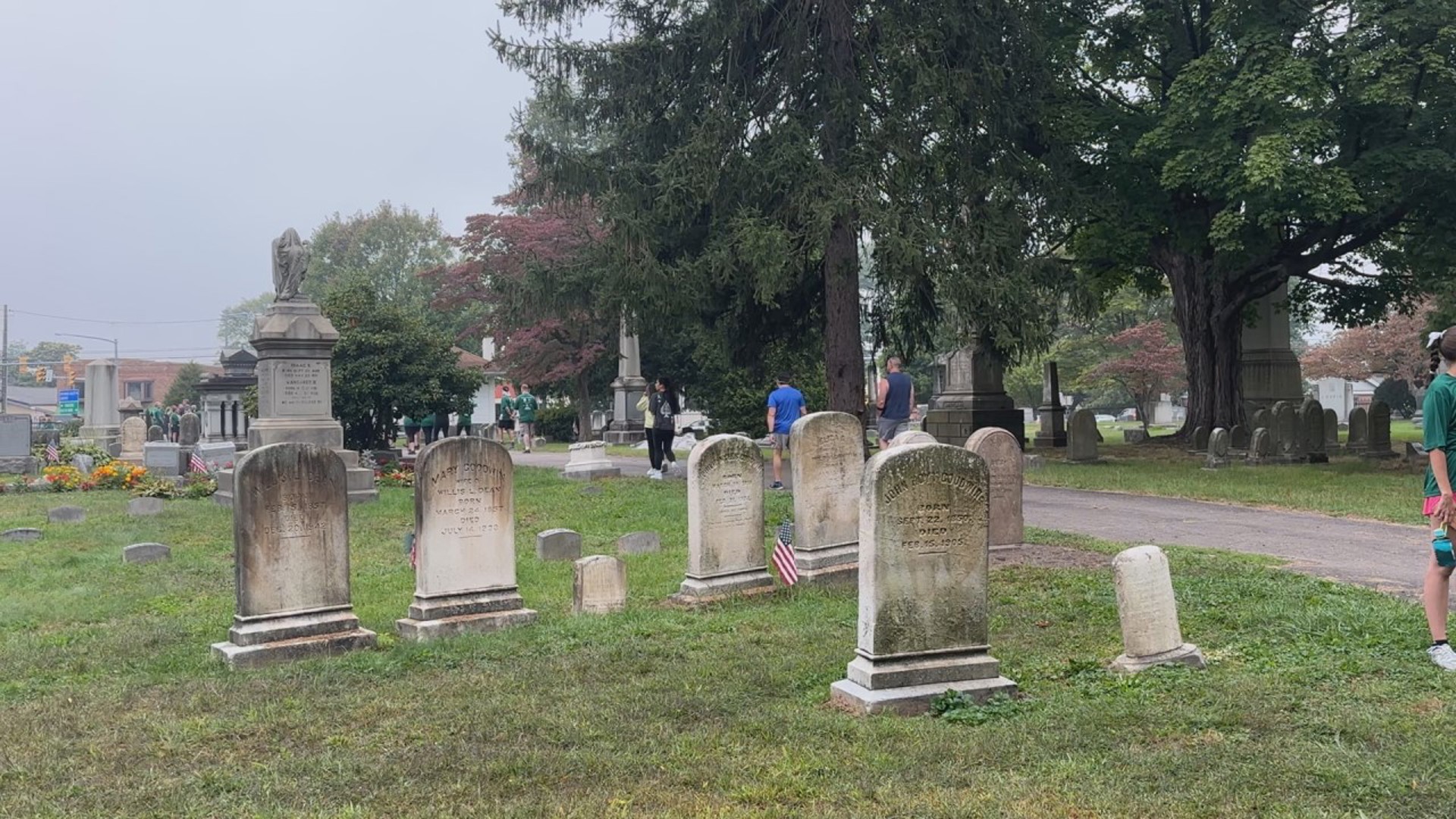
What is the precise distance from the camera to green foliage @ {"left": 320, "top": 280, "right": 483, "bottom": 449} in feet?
74.9

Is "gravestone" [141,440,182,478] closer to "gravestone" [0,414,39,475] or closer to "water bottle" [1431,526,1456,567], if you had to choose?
"gravestone" [0,414,39,475]

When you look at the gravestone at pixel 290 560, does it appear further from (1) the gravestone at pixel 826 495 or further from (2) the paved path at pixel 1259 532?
(2) the paved path at pixel 1259 532

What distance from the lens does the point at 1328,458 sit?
72.7ft

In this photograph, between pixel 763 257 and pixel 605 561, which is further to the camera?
pixel 763 257

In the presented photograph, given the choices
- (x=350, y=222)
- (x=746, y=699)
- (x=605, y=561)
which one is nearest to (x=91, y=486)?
(x=605, y=561)

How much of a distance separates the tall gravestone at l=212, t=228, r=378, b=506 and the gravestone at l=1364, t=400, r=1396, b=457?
18.5 meters

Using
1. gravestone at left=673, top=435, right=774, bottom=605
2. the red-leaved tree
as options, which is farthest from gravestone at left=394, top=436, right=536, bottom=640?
the red-leaved tree

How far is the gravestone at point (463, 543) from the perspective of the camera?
7621 mm

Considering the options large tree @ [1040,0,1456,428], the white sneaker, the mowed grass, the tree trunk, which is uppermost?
large tree @ [1040,0,1456,428]

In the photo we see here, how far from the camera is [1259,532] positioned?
40.2 feet

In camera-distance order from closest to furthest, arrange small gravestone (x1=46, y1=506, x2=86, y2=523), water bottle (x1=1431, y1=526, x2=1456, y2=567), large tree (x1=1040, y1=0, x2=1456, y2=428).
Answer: water bottle (x1=1431, y1=526, x2=1456, y2=567) → small gravestone (x1=46, y1=506, x2=86, y2=523) → large tree (x1=1040, y1=0, x2=1456, y2=428)

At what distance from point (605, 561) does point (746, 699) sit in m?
2.77

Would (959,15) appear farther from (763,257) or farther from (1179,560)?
(1179,560)

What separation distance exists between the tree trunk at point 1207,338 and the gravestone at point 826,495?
57.2ft
